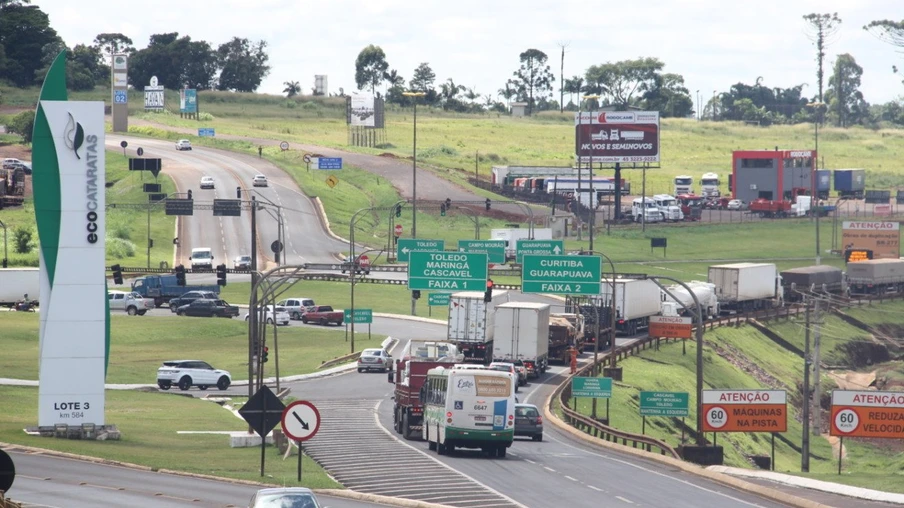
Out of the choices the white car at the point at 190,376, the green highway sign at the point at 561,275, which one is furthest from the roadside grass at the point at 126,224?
the green highway sign at the point at 561,275

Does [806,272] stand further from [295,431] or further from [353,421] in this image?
[295,431]

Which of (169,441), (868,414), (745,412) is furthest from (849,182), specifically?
(169,441)

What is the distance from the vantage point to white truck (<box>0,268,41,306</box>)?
85438 mm

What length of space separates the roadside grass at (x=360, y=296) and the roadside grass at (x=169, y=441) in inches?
1422

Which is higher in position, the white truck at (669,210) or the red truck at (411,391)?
the white truck at (669,210)

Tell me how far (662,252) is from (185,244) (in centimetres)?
4468

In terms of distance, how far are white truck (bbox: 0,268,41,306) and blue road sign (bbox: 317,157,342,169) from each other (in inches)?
2571

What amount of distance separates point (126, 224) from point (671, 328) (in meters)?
63.4

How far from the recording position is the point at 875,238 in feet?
388

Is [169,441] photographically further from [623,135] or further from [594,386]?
[623,135]

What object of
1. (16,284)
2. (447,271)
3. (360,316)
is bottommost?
(360,316)

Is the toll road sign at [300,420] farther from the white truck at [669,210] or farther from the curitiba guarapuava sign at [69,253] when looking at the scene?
the white truck at [669,210]

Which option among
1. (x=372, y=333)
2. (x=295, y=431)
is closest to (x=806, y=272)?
(x=372, y=333)

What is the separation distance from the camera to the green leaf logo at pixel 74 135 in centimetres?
3959
